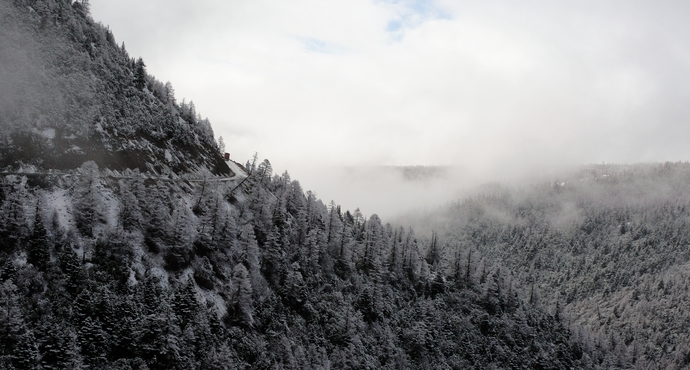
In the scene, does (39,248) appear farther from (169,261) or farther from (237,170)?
(237,170)

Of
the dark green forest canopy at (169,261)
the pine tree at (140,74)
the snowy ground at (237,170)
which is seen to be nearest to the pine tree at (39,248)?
the dark green forest canopy at (169,261)

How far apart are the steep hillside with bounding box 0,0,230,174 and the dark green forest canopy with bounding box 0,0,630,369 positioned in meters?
0.41

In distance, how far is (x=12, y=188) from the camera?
274 feet

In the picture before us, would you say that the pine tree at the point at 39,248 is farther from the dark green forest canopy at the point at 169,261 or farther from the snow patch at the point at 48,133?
the snow patch at the point at 48,133

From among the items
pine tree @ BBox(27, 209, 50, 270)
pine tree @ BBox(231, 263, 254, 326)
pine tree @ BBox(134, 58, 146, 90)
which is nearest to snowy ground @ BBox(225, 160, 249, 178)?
pine tree @ BBox(134, 58, 146, 90)

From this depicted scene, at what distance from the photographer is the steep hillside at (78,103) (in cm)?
9781

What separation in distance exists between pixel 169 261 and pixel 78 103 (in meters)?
43.2

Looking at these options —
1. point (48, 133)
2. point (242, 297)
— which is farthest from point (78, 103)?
point (242, 297)

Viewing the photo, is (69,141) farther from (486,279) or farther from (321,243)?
(486,279)

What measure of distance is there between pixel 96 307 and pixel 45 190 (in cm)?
2628

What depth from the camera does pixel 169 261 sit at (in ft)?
313

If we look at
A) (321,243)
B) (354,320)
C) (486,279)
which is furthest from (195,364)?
(486,279)

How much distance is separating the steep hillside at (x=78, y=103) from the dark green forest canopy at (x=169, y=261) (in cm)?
41

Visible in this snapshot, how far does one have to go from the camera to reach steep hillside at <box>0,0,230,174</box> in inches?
3851
